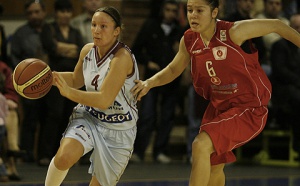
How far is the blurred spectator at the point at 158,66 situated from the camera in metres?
9.83

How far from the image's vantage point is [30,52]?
362 inches

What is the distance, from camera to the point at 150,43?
388 inches

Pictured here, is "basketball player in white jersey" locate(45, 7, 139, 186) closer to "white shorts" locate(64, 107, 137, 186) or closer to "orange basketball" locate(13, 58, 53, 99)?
"white shorts" locate(64, 107, 137, 186)

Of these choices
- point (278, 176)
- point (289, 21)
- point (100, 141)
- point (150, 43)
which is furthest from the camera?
point (289, 21)

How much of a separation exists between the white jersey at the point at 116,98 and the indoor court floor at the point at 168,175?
6.67 ft

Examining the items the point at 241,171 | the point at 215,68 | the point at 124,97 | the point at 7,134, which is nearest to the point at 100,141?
the point at 124,97

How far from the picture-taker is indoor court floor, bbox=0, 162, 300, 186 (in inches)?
313

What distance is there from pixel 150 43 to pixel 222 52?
4.04 meters

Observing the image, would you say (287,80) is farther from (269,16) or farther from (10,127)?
(10,127)

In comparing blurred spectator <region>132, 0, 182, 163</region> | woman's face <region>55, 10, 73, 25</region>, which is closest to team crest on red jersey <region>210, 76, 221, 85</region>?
woman's face <region>55, 10, 73, 25</region>

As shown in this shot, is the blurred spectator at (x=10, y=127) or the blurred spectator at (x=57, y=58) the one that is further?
the blurred spectator at (x=57, y=58)

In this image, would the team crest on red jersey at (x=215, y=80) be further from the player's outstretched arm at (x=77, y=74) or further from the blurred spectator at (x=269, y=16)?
the blurred spectator at (x=269, y=16)

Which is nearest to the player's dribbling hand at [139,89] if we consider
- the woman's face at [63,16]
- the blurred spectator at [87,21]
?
the woman's face at [63,16]

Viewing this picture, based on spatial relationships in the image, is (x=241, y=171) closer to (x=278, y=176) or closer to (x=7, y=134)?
(x=278, y=176)
